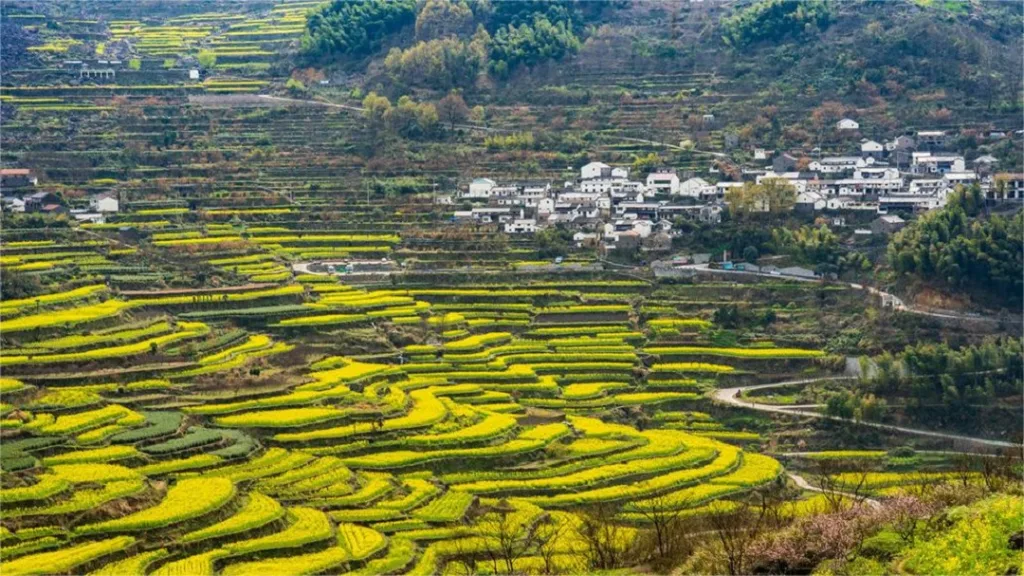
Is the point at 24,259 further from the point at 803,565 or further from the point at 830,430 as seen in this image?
the point at 803,565

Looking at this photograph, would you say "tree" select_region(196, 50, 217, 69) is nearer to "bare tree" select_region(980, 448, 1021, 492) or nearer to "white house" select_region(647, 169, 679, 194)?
"white house" select_region(647, 169, 679, 194)

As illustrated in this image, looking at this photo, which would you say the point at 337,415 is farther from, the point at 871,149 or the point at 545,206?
the point at 871,149

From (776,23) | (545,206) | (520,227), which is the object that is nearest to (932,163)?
(776,23)

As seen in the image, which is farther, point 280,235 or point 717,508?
point 280,235

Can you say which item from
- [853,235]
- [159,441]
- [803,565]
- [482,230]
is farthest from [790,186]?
[803,565]

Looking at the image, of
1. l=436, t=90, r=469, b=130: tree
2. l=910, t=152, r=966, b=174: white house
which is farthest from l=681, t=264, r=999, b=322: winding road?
l=436, t=90, r=469, b=130: tree

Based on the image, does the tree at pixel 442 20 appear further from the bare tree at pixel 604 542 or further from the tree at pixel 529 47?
the bare tree at pixel 604 542
